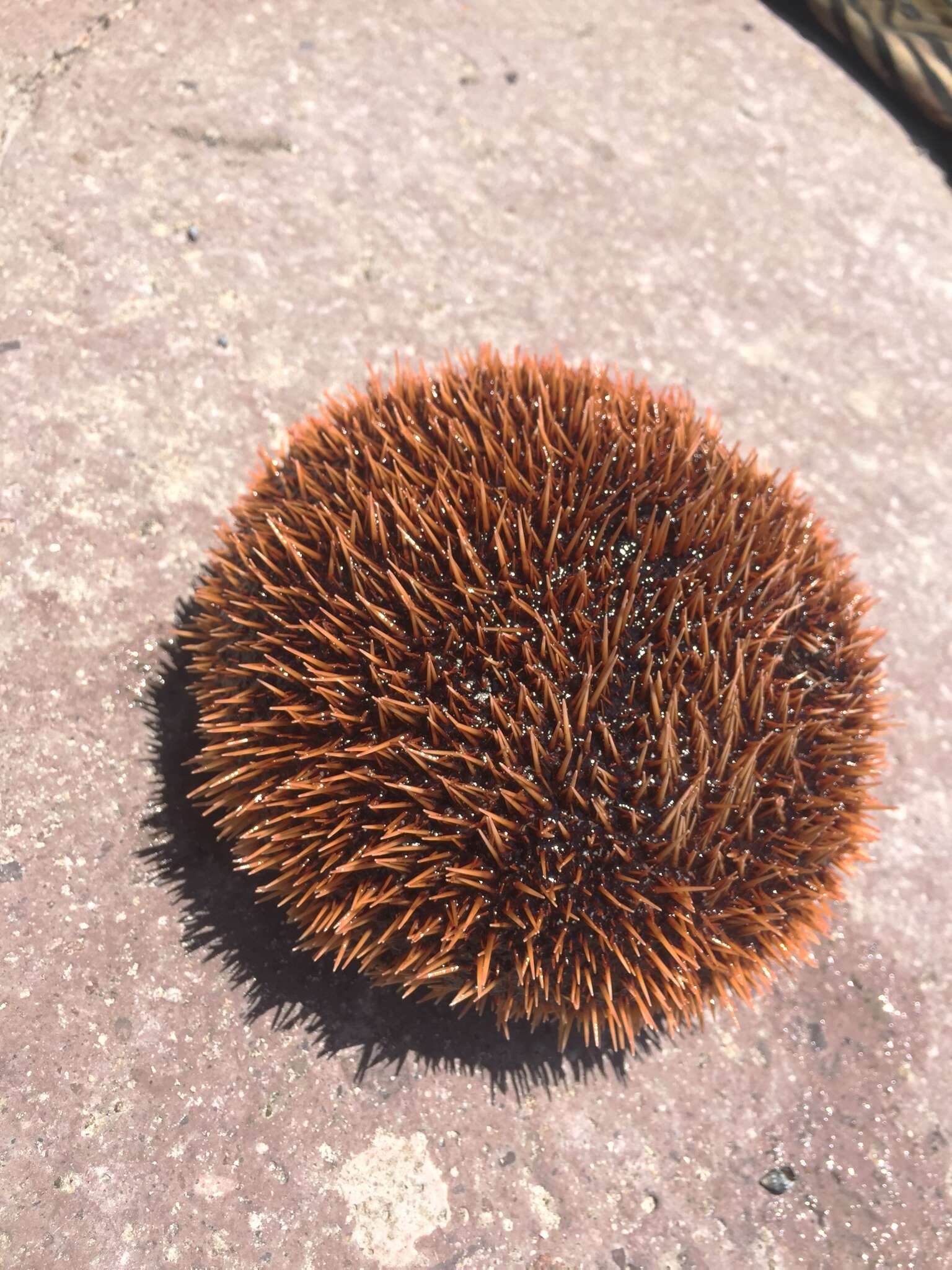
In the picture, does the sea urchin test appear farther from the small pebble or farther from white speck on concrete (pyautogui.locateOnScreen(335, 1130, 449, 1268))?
the small pebble

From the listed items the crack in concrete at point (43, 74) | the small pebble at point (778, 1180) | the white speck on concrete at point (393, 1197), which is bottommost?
the white speck on concrete at point (393, 1197)

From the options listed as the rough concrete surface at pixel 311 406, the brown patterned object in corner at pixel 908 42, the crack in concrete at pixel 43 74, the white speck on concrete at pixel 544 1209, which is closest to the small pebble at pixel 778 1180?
the rough concrete surface at pixel 311 406

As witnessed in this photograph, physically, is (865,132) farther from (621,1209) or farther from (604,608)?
(621,1209)

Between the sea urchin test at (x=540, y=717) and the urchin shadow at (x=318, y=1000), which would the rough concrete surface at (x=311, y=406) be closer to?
the urchin shadow at (x=318, y=1000)

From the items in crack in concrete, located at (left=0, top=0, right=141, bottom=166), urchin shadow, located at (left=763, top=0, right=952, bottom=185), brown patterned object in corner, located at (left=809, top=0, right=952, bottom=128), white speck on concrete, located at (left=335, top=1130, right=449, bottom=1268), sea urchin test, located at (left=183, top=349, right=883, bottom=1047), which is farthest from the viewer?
urchin shadow, located at (left=763, top=0, right=952, bottom=185)

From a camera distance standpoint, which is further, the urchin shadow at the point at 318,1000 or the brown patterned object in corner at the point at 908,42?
the brown patterned object in corner at the point at 908,42

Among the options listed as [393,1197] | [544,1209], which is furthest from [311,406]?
[544,1209]

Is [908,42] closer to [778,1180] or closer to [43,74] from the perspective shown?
[43,74]

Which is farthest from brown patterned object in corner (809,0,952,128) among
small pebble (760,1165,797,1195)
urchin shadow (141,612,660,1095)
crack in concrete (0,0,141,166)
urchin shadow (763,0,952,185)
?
small pebble (760,1165,797,1195)
